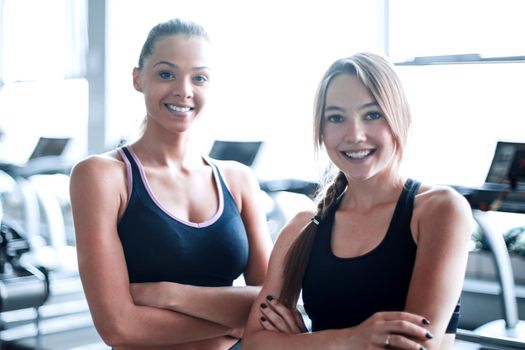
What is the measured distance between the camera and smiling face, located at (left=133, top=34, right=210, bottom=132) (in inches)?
73.1

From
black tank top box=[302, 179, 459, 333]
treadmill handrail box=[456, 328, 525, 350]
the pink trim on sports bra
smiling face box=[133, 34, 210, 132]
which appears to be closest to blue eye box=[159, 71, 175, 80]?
smiling face box=[133, 34, 210, 132]

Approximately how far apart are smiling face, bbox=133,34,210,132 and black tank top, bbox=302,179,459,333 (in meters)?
0.52

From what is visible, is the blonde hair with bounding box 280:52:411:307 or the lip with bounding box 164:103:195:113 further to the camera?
the lip with bounding box 164:103:195:113

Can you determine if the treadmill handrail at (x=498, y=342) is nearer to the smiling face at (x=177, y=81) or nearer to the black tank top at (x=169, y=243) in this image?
the black tank top at (x=169, y=243)

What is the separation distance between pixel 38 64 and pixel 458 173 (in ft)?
12.9

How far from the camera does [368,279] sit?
1562 mm

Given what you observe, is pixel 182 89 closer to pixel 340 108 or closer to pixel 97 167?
pixel 97 167

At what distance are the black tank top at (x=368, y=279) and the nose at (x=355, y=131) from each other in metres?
0.16

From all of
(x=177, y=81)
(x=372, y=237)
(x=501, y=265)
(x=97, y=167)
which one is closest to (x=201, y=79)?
(x=177, y=81)

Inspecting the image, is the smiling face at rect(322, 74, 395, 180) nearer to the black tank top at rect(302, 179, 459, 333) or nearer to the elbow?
the black tank top at rect(302, 179, 459, 333)

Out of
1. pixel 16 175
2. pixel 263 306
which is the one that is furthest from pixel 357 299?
pixel 16 175

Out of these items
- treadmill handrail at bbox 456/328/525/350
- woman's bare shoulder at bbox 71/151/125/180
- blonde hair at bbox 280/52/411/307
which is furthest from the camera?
treadmill handrail at bbox 456/328/525/350

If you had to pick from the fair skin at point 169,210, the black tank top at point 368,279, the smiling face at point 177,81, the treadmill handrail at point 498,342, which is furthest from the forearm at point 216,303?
the treadmill handrail at point 498,342

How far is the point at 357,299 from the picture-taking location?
1.57 m
